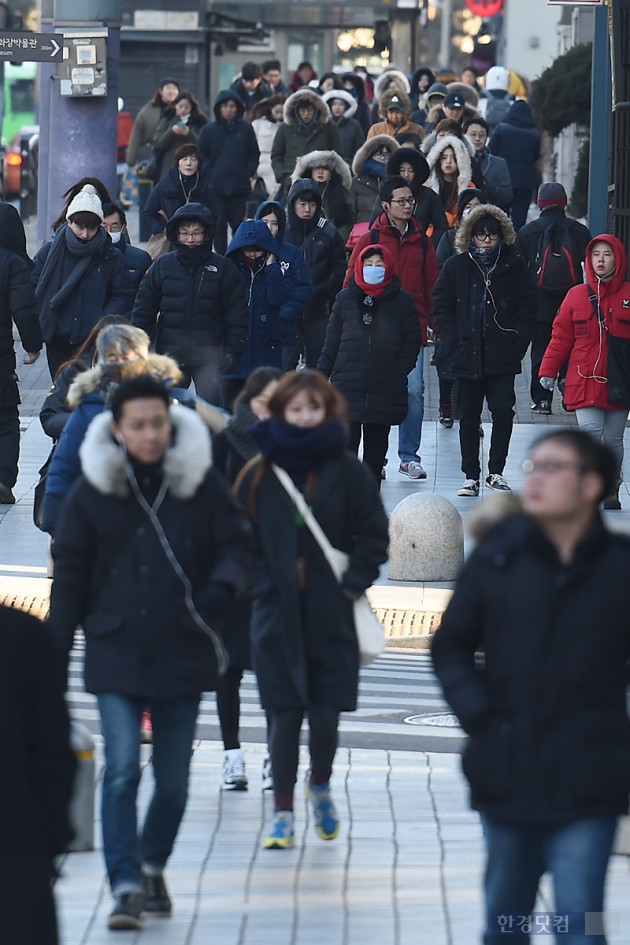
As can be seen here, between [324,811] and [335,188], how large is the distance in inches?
400

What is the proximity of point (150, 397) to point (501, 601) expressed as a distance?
1442mm

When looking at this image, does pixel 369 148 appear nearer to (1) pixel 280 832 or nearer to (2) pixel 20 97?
(1) pixel 280 832

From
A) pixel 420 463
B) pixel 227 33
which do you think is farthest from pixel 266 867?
pixel 227 33

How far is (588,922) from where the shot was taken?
14.0 ft

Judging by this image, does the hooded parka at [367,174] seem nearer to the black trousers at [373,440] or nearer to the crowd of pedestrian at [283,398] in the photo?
the crowd of pedestrian at [283,398]

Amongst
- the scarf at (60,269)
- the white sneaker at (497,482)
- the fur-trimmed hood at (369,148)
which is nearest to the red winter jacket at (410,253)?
the white sneaker at (497,482)

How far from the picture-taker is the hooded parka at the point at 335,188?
15477 mm

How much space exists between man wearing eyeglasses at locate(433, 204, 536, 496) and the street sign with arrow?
3.02 meters

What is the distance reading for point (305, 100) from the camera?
1886 centimetres

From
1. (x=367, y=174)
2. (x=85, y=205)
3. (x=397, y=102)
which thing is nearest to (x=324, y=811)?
(x=85, y=205)

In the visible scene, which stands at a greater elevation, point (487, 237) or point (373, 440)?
point (487, 237)

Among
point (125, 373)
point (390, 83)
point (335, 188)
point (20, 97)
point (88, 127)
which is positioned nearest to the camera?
point (125, 373)

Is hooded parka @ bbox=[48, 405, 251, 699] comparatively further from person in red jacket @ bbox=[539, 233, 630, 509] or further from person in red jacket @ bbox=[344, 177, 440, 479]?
person in red jacket @ bbox=[344, 177, 440, 479]

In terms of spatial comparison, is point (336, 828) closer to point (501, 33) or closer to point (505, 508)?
point (505, 508)
